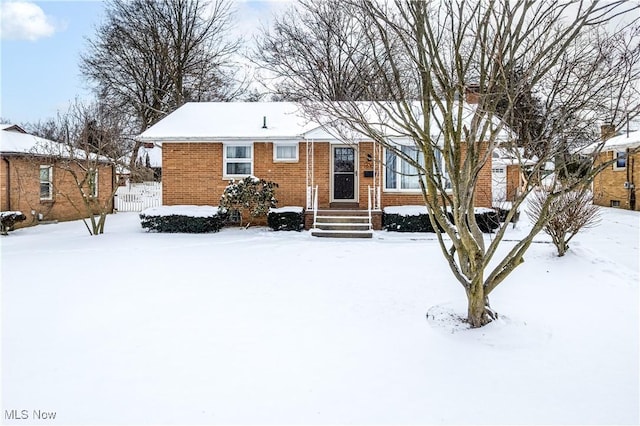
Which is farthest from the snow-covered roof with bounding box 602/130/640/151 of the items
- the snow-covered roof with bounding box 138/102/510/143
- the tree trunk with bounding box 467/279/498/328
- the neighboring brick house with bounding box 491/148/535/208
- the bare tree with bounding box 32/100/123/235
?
the bare tree with bounding box 32/100/123/235

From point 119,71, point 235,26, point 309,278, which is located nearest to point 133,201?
point 119,71

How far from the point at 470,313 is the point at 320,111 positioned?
10.8 ft

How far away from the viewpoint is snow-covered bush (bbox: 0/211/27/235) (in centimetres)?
1377

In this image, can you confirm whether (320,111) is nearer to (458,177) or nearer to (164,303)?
(458,177)

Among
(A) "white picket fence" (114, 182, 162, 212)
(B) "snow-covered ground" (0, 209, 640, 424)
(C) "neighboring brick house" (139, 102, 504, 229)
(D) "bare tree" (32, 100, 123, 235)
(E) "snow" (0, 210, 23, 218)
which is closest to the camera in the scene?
(B) "snow-covered ground" (0, 209, 640, 424)

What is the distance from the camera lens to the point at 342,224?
41.8 ft

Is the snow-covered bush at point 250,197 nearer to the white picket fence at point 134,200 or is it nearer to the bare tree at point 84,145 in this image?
the bare tree at point 84,145

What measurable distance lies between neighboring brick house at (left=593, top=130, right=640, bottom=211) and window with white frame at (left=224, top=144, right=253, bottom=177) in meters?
14.2

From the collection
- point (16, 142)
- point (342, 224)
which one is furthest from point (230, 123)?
point (16, 142)

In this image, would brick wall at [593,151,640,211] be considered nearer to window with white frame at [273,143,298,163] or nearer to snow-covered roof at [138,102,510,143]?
snow-covered roof at [138,102,510,143]

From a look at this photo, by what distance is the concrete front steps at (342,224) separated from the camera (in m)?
12.2

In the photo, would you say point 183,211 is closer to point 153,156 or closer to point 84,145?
point 84,145

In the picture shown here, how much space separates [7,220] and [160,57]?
1761 cm

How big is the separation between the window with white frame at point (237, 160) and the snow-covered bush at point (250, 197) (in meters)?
1.54
